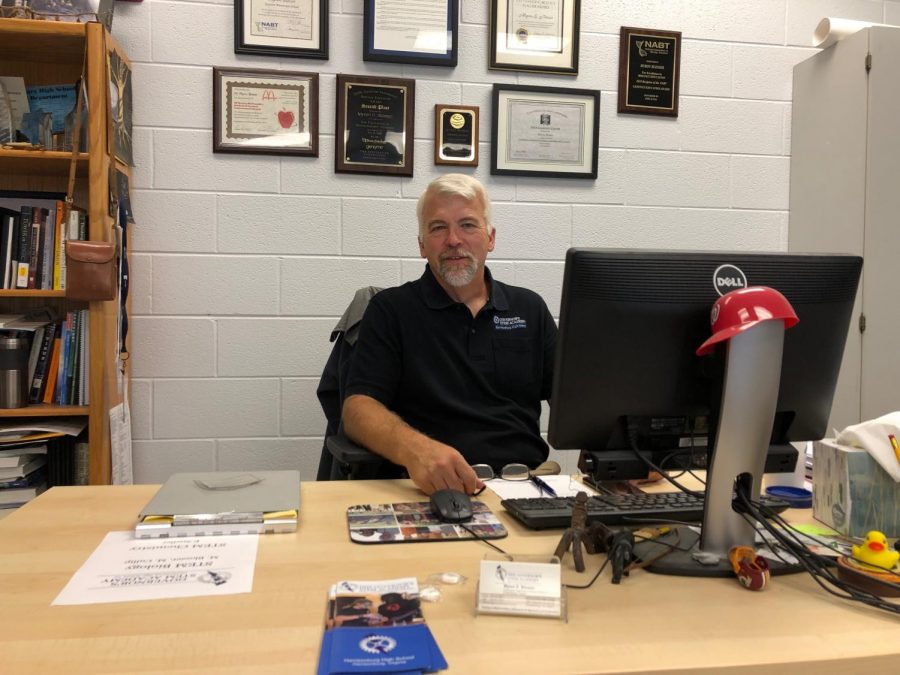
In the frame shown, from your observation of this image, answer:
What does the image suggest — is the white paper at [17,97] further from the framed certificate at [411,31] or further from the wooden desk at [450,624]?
the wooden desk at [450,624]

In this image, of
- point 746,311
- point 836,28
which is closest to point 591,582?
point 746,311

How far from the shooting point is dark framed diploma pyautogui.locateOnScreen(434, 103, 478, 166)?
2.54 m

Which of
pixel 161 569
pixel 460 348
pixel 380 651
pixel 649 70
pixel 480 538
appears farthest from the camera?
pixel 649 70

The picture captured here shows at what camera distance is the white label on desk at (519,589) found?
84 cm

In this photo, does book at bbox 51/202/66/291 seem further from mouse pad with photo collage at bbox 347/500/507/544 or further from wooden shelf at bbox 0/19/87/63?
mouse pad with photo collage at bbox 347/500/507/544

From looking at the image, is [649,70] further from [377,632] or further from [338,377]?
[377,632]

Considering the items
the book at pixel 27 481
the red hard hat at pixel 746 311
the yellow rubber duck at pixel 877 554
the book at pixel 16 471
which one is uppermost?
the red hard hat at pixel 746 311

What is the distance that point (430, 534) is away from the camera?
1.10m

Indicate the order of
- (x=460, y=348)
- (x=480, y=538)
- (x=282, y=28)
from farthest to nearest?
(x=282, y=28)
(x=460, y=348)
(x=480, y=538)

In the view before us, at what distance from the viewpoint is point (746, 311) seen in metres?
0.97

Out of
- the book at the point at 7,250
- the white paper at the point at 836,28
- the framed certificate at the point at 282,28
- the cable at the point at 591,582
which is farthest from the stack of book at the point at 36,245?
the white paper at the point at 836,28

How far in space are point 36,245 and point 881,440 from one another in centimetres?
223

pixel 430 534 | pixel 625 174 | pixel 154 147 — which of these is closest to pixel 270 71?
pixel 154 147

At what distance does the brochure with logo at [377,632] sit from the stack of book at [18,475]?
64.9 inches
